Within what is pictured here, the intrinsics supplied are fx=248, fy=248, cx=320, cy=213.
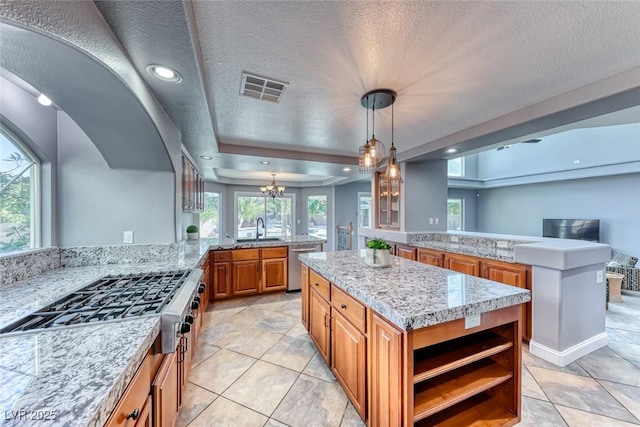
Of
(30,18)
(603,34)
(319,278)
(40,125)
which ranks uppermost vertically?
(603,34)

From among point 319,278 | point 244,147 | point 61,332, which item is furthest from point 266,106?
point 61,332

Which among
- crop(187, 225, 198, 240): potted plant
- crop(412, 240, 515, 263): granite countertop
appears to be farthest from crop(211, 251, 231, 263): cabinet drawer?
crop(412, 240, 515, 263): granite countertop

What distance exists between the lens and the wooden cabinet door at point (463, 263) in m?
3.06

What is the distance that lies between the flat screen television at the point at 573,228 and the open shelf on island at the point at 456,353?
6.53 meters

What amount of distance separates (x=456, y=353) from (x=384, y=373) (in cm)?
47

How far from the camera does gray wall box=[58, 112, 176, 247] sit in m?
2.16

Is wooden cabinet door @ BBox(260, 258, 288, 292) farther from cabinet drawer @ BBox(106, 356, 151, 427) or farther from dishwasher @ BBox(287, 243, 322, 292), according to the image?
cabinet drawer @ BBox(106, 356, 151, 427)

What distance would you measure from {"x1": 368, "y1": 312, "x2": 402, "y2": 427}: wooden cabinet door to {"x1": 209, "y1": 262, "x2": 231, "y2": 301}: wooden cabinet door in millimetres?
2922

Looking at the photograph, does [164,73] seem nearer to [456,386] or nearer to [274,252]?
[456,386]

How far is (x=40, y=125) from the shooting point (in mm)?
1934

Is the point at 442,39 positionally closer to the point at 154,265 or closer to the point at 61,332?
the point at 61,332

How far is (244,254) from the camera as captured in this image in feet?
12.8

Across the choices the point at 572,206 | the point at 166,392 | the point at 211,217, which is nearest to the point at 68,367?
the point at 166,392

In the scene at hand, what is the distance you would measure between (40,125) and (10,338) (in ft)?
5.99
